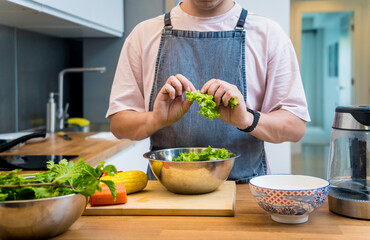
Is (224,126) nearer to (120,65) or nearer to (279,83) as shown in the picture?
(279,83)

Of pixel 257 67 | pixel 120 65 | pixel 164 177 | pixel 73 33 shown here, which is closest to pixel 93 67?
pixel 73 33

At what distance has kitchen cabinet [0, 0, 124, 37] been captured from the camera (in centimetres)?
222

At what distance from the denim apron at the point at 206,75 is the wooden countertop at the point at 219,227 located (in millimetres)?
516

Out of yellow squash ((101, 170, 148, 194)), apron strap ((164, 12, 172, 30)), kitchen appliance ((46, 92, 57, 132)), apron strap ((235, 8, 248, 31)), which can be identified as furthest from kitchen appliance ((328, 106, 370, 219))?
kitchen appliance ((46, 92, 57, 132))

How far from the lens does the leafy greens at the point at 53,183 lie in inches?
36.7

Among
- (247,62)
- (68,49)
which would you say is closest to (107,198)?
(247,62)

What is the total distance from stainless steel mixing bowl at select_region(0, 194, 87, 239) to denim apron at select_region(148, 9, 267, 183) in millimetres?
760

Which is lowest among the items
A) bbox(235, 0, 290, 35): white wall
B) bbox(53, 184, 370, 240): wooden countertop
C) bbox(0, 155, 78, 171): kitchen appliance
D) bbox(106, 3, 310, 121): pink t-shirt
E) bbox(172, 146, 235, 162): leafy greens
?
bbox(53, 184, 370, 240): wooden countertop

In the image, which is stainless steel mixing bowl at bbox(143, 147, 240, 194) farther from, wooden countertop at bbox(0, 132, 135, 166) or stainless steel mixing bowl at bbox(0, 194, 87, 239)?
wooden countertop at bbox(0, 132, 135, 166)

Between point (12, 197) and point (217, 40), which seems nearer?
point (12, 197)

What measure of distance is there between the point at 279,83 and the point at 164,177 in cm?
63

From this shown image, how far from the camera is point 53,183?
0.94m

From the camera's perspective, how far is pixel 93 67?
12.0 feet

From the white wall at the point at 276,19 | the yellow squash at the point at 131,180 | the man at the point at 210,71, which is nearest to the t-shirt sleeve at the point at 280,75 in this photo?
the man at the point at 210,71
